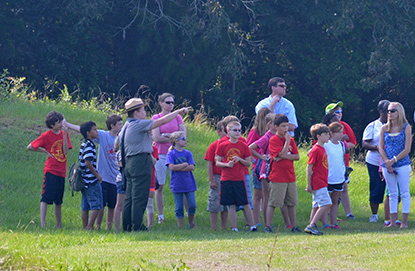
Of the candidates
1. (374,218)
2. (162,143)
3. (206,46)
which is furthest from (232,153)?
(206,46)

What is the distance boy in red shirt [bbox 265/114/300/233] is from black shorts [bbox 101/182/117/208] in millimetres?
2401

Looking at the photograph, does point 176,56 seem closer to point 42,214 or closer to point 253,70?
point 253,70

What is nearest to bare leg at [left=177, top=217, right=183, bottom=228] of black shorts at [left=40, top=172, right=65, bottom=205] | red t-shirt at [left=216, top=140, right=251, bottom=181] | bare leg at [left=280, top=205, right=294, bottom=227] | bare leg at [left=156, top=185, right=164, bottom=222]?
bare leg at [left=156, top=185, right=164, bottom=222]

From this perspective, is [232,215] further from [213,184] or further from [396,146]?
[396,146]

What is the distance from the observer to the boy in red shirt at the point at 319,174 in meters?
10.5

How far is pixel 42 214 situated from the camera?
11.1m

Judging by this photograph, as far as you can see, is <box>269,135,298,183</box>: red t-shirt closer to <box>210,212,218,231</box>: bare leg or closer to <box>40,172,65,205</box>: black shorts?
<box>210,212,218,231</box>: bare leg

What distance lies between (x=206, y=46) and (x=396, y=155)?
15.6 m

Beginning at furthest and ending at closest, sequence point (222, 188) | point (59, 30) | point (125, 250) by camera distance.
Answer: point (59, 30)
point (222, 188)
point (125, 250)

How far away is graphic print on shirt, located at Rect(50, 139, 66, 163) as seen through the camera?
36.2 feet

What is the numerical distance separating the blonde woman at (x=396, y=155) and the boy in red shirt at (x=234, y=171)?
2.36m

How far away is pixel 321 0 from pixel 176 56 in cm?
612

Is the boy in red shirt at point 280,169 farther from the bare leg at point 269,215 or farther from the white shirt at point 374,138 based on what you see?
the white shirt at point 374,138

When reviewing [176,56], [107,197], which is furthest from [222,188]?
[176,56]
